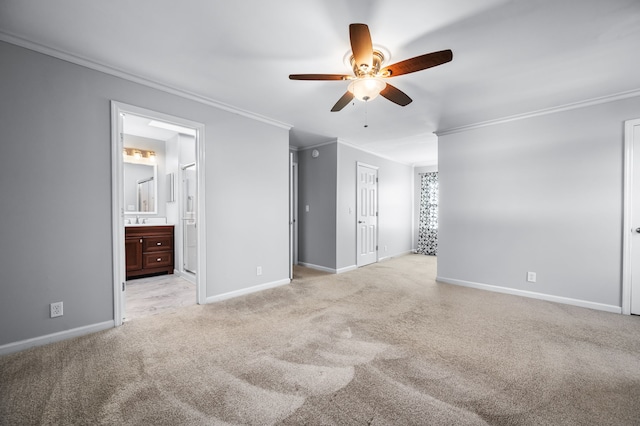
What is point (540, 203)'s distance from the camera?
361 cm

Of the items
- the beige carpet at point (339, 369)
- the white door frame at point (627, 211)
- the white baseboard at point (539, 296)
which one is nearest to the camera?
the beige carpet at point (339, 369)

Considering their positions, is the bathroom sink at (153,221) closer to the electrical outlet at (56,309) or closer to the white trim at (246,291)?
the white trim at (246,291)

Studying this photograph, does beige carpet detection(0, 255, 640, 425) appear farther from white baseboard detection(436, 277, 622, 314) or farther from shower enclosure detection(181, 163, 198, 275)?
shower enclosure detection(181, 163, 198, 275)

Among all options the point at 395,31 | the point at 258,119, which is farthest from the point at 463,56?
the point at 258,119

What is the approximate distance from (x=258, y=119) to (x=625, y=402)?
433 centimetres

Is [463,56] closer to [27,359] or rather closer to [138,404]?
[138,404]

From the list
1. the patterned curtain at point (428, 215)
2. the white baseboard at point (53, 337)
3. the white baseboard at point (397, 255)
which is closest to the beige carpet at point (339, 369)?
the white baseboard at point (53, 337)

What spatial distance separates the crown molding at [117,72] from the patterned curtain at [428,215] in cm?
513

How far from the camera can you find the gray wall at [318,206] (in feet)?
16.7

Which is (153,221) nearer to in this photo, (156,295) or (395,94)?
(156,295)

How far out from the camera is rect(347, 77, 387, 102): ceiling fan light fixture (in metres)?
2.08

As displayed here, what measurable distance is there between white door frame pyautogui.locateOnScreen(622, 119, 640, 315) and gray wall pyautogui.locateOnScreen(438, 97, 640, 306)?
49 millimetres

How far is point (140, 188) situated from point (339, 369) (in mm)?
5014

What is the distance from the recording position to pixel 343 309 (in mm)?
3189
